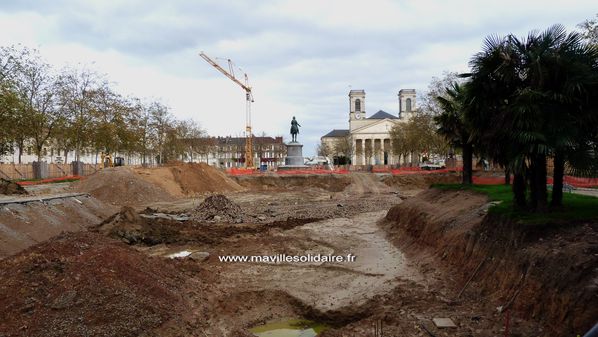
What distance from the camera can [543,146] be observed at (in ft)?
31.2

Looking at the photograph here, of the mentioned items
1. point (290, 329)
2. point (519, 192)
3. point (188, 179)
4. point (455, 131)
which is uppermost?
point (455, 131)

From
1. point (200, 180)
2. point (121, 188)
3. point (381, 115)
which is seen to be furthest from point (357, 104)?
point (121, 188)

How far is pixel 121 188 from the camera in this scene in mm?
36406

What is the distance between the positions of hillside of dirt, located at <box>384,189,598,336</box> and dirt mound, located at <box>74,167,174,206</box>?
2762 centimetres

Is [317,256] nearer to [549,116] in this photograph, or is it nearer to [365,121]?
[549,116]

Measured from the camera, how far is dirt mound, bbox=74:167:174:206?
35.1 m

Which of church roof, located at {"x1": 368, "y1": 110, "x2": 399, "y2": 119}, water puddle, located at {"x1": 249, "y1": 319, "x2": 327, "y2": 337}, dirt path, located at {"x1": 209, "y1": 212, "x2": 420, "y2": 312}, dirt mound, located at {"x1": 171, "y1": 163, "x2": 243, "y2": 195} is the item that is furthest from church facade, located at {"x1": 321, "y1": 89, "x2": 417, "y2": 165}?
water puddle, located at {"x1": 249, "y1": 319, "x2": 327, "y2": 337}

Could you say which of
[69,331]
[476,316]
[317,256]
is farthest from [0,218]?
[476,316]

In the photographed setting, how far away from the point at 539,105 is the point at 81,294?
1111cm

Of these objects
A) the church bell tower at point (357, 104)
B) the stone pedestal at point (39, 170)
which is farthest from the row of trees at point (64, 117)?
the church bell tower at point (357, 104)

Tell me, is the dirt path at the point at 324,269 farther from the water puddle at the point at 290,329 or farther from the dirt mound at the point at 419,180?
the dirt mound at the point at 419,180

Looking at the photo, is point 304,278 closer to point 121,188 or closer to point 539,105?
point 539,105

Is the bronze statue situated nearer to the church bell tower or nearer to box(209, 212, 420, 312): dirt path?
box(209, 212, 420, 312): dirt path

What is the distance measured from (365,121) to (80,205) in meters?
114
